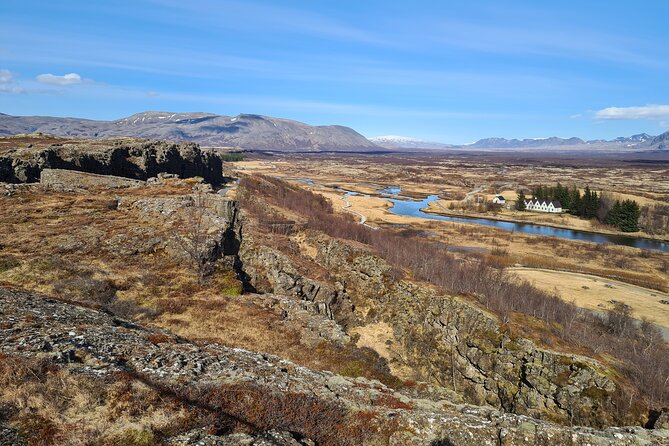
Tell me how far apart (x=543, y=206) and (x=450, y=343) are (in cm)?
13789

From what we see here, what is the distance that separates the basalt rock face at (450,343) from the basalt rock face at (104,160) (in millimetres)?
30239

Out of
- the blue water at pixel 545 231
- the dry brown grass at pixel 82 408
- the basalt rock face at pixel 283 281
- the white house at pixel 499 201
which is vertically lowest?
the blue water at pixel 545 231

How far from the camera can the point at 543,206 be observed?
15662cm

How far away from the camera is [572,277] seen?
77.3 meters

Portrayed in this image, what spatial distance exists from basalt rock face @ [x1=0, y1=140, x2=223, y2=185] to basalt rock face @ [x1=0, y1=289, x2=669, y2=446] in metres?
38.6

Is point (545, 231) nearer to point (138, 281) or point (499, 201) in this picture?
point (499, 201)

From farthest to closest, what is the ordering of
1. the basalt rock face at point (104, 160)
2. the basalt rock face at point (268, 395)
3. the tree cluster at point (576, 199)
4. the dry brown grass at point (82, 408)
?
the tree cluster at point (576, 199), the basalt rock face at point (104, 160), the basalt rock face at point (268, 395), the dry brown grass at point (82, 408)

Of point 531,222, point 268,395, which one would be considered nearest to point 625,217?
point 531,222

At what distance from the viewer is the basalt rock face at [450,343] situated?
3178cm

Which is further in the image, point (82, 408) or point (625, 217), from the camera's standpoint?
point (625, 217)

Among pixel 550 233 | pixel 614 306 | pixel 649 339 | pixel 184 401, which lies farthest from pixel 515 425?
pixel 550 233

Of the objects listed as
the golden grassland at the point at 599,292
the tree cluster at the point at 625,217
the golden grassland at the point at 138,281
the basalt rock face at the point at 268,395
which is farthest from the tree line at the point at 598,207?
the basalt rock face at the point at 268,395

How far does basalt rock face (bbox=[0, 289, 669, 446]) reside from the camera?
45.5ft

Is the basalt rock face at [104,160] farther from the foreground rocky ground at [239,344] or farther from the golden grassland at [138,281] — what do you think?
the golden grassland at [138,281]
